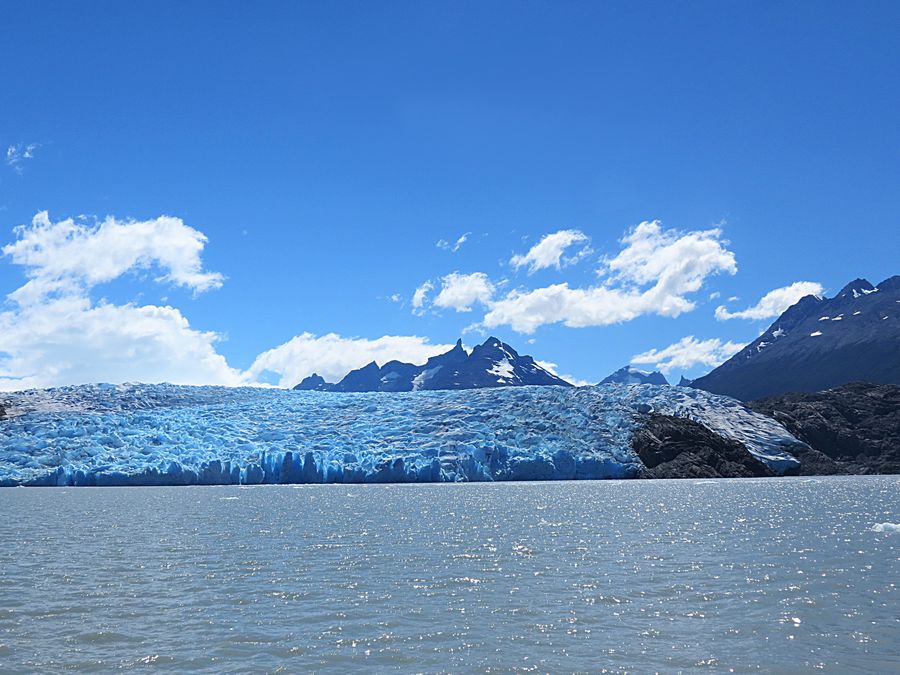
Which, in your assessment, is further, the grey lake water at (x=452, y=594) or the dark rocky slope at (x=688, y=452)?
the dark rocky slope at (x=688, y=452)

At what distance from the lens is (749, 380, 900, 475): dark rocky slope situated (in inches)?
3127

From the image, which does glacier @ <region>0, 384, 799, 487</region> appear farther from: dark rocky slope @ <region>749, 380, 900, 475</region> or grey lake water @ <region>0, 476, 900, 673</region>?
grey lake water @ <region>0, 476, 900, 673</region>

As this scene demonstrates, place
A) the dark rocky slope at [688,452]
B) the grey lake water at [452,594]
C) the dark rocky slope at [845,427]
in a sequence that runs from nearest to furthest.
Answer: the grey lake water at [452,594] → the dark rocky slope at [688,452] → the dark rocky slope at [845,427]

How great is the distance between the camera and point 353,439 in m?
60.9

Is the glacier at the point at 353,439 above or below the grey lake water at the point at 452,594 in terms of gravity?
above

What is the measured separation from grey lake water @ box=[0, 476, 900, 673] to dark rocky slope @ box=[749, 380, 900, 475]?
189 feet

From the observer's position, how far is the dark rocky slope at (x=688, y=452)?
6350 cm

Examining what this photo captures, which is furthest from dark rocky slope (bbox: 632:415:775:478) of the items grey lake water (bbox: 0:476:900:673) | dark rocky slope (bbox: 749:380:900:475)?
grey lake water (bbox: 0:476:900:673)

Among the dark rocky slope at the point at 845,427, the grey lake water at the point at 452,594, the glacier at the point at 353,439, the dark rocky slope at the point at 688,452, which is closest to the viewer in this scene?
the grey lake water at the point at 452,594

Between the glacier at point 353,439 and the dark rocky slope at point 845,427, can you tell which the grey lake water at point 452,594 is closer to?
the glacier at point 353,439

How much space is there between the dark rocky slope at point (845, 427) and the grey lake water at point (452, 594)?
57.7 metres

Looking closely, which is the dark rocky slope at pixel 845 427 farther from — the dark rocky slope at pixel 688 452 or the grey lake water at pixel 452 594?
the grey lake water at pixel 452 594

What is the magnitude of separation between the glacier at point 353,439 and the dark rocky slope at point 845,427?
10.7 metres

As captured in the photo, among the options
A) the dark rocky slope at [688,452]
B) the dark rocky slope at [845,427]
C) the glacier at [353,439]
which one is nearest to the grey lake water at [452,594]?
the glacier at [353,439]
